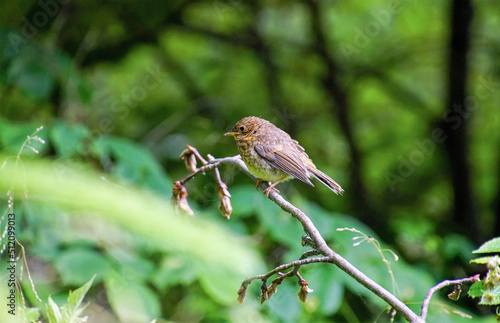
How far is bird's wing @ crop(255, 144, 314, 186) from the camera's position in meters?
3.37

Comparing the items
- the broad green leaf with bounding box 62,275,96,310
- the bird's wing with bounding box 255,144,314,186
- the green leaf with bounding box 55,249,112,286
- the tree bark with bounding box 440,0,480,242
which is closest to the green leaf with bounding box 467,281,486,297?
the broad green leaf with bounding box 62,275,96,310

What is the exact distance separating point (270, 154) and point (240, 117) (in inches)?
119

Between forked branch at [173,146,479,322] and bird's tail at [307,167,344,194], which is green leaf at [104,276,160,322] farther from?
forked branch at [173,146,479,322]

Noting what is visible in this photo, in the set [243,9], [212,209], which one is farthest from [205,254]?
[243,9]

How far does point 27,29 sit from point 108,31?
1126mm

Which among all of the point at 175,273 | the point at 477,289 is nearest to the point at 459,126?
the point at 175,273

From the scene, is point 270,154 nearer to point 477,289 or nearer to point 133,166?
point 133,166

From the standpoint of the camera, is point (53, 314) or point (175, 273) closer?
point (53, 314)

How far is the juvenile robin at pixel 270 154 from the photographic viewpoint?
11.0 feet

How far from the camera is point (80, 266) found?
314 cm

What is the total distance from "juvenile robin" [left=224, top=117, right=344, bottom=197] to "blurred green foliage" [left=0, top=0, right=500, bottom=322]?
0.27 m

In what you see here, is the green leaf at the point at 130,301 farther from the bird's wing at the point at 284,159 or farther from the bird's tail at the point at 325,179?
the bird's tail at the point at 325,179

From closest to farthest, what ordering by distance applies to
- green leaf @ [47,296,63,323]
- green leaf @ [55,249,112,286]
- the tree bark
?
green leaf @ [47,296,63,323] → green leaf @ [55,249,112,286] → the tree bark

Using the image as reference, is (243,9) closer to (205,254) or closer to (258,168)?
(258,168)
